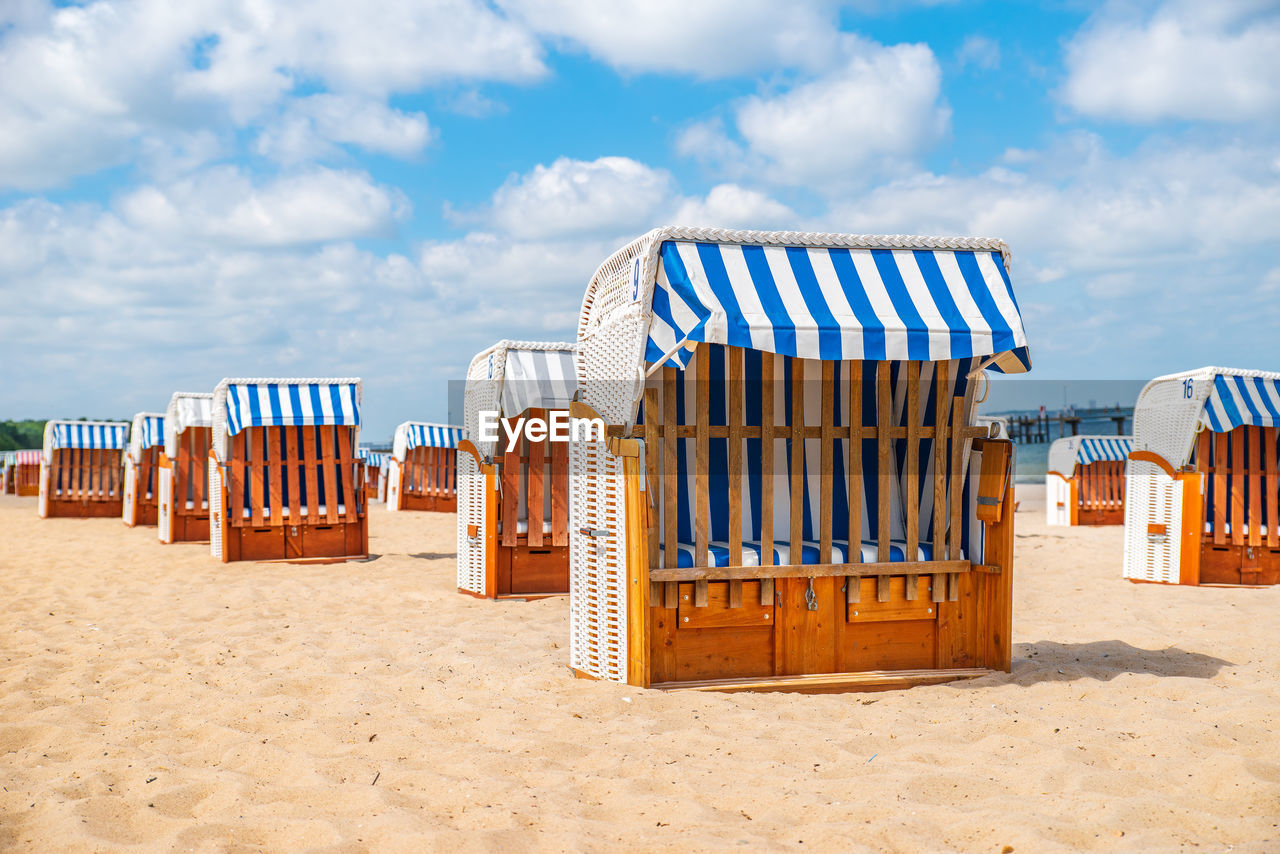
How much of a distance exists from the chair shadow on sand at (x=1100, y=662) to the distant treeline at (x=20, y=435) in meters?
66.2

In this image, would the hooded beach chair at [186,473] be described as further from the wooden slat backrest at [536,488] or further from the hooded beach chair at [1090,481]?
the hooded beach chair at [1090,481]

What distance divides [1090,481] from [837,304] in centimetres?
1568

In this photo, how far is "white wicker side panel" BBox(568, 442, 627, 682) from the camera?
519 cm

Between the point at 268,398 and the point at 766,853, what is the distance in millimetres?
9738

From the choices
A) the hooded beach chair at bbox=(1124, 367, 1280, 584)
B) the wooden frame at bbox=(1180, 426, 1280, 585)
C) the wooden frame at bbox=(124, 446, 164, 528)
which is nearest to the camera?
the hooded beach chair at bbox=(1124, 367, 1280, 584)

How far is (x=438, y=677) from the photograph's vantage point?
560cm

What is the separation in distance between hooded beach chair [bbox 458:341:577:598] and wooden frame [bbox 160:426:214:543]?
6.40 meters

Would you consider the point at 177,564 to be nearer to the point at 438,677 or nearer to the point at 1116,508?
the point at 438,677

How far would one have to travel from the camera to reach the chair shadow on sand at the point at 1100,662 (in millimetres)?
5523

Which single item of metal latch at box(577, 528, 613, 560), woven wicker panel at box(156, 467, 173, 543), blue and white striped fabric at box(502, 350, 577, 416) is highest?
blue and white striped fabric at box(502, 350, 577, 416)

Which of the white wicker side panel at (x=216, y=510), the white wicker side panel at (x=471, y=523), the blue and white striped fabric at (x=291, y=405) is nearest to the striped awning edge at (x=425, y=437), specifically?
the white wicker side panel at (x=216, y=510)

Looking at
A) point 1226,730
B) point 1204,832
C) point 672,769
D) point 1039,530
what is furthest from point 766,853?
point 1039,530

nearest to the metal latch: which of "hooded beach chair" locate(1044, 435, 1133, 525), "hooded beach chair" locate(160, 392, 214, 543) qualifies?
"hooded beach chair" locate(160, 392, 214, 543)

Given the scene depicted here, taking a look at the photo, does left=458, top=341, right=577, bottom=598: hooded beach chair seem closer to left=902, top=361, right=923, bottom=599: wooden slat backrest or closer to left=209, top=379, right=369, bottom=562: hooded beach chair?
left=209, top=379, right=369, bottom=562: hooded beach chair
